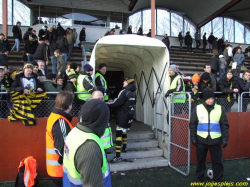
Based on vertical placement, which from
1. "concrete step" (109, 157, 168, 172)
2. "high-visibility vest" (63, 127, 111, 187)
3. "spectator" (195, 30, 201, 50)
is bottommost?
"concrete step" (109, 157, 168, 172)

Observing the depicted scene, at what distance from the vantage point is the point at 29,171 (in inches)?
163

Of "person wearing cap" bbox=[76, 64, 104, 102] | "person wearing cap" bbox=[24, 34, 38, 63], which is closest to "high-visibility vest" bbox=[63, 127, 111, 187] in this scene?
"person wearing cap" bbox=[76, 64, 104, 102]

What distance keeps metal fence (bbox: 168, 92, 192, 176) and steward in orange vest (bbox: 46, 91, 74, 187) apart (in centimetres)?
326

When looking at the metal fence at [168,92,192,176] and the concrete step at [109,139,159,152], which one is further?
the concrete step at [109,139,159,152]

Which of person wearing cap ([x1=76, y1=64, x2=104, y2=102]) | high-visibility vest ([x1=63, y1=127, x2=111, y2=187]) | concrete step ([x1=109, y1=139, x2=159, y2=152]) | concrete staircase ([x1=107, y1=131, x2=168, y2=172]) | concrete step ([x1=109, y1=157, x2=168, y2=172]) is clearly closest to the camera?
high-visibility vest ([x1=63, y1=127, x2=111, y2=187])

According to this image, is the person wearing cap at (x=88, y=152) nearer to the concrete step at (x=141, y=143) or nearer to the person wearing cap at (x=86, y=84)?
the person wearing cap at (x=86, y=84)

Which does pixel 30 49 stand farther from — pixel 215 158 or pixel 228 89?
pixel 215 158

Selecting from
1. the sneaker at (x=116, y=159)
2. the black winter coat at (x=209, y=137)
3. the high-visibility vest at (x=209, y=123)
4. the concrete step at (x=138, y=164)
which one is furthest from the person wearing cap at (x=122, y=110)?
the high-visibility vest at (x=209, y=123)

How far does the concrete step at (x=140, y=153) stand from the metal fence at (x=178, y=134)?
45 cm

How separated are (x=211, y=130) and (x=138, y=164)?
2079 mm

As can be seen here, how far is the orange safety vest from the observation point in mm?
4047

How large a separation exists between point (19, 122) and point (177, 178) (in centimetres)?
385

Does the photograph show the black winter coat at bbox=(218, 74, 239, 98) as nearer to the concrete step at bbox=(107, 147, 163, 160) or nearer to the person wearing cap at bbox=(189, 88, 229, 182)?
the person wearing cap at bbox=(189, 88, 229, 182)

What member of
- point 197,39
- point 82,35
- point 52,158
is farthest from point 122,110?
point 197,39
